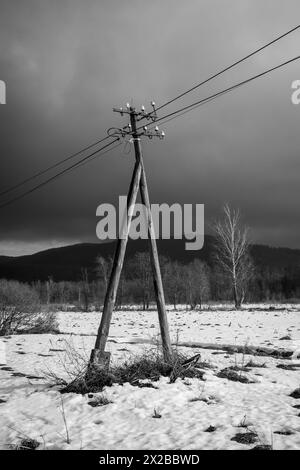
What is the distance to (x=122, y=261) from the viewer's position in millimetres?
9445

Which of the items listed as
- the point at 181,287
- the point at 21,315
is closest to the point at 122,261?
the point at 21,315

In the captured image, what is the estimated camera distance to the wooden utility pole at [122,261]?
9.05 metres

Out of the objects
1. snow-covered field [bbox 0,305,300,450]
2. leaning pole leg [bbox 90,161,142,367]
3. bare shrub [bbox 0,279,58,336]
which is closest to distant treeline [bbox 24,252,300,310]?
bare shrub [bbox 0,279,58,336]

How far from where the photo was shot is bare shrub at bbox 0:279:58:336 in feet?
63.6

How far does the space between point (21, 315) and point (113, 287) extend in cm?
1235

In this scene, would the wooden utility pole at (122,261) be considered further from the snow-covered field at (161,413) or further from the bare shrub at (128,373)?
the snow-covered field at (161,413)

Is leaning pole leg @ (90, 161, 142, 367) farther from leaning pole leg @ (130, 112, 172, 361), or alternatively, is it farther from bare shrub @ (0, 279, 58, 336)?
bare shrub @ (0, 279, 58, 336)

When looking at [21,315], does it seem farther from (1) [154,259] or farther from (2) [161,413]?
(2) [161,413]

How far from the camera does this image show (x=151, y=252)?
34.1 ft

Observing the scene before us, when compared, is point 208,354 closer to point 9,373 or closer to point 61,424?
point 9,373

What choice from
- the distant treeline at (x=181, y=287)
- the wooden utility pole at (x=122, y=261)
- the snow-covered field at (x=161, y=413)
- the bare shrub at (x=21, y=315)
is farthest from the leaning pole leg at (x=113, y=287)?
the distant treeline at (x=181, y=287)

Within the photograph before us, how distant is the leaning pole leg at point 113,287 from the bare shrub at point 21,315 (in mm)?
11384

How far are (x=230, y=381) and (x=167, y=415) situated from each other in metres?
2.63
